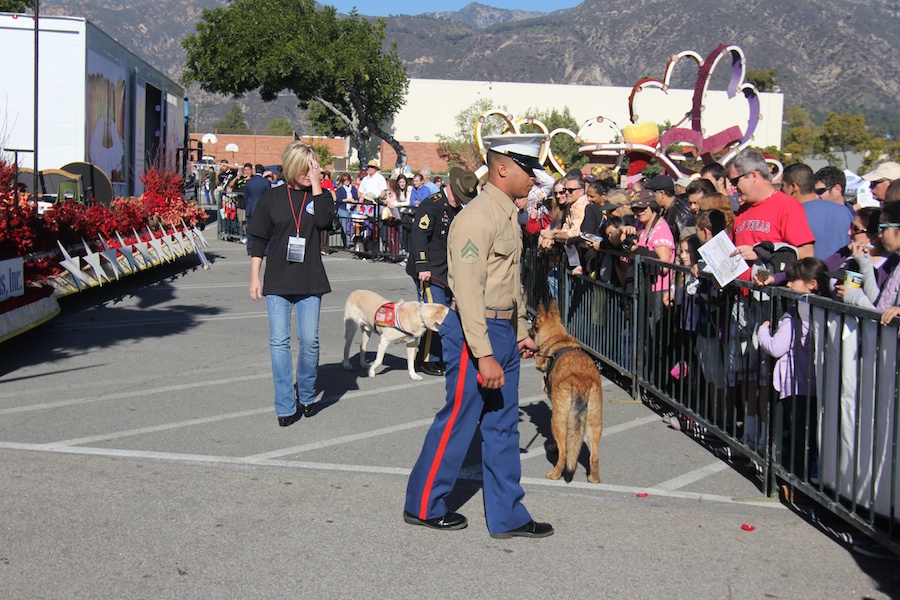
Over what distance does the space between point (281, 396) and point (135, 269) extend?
8361 millimetres

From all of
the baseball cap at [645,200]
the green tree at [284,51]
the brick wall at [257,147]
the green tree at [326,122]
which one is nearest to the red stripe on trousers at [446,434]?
the baseball cap at [645,200]

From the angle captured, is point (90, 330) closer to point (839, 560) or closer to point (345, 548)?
point (345, 548)

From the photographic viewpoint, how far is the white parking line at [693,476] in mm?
5843

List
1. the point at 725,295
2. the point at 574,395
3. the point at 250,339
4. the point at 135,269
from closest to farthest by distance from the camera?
the point at 574,395 → the point at 725,295 → the point at 250,339 → the point at 135,269

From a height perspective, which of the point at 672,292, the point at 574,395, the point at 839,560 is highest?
the point at 672,292

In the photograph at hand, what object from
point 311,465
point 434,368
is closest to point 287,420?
point 311,465

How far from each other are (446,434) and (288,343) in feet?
8.75

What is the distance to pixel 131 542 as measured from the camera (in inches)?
183

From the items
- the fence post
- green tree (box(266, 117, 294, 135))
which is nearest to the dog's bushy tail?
the fence post

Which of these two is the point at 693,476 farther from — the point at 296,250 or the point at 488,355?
the point at 296,250

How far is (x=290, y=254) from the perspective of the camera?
695 centimetres

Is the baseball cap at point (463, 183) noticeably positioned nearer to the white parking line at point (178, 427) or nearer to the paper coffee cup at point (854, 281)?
the white parking line at point (178, 427)

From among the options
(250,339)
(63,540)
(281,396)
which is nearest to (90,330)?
(250,339)

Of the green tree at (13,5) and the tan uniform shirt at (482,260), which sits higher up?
the green tree at (13,5)
